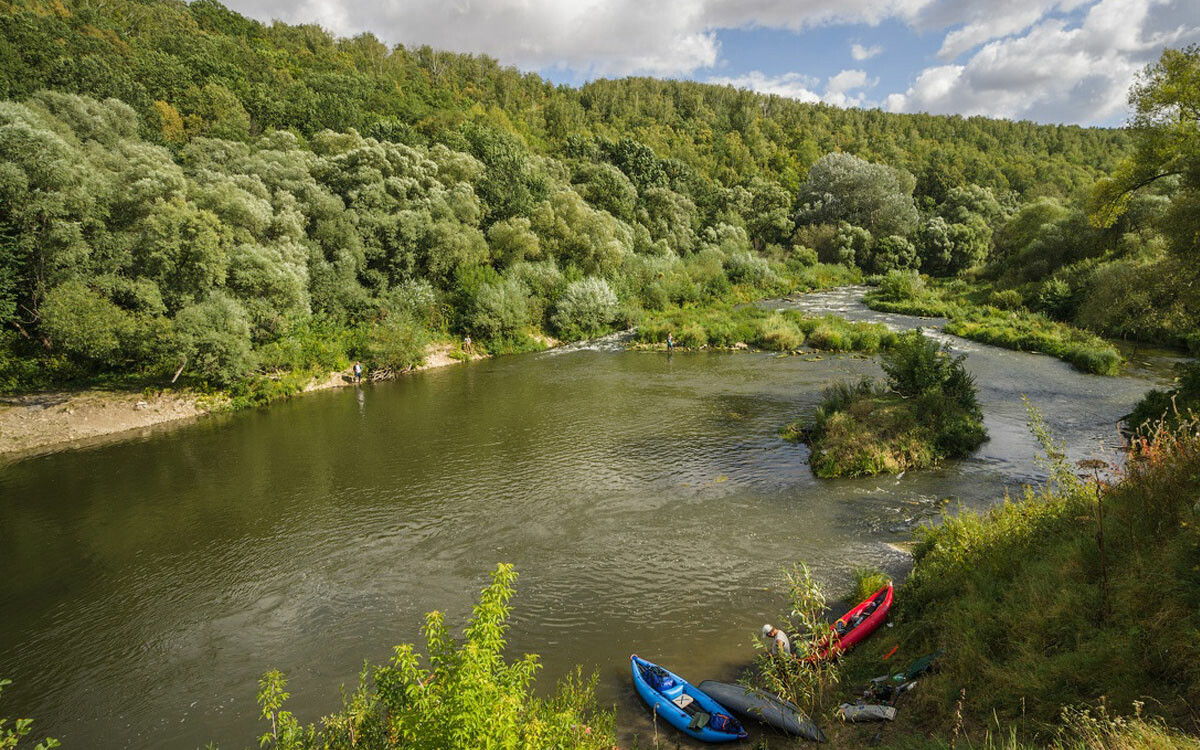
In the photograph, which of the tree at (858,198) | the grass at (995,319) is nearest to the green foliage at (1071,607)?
the grass at (995,319)

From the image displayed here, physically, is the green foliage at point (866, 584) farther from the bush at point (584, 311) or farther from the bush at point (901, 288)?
the bush at point (901, 288)

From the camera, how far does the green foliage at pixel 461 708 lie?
4.99 m

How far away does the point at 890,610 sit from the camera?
10.2 meters

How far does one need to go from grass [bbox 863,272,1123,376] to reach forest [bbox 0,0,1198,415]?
102cm

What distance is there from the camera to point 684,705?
8547mm

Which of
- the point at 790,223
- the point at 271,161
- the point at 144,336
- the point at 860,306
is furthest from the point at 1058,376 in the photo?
the point at 790,223

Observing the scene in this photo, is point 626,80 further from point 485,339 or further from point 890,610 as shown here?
point 890,610

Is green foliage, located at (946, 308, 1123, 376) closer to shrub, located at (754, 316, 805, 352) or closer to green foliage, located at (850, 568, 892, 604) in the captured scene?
shrub, located at (754, 316, 805, 352)

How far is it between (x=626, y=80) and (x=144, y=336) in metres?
133

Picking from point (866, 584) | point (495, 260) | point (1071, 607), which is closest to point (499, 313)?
point (495, 260)

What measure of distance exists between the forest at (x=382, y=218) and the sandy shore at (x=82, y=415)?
1.18 m

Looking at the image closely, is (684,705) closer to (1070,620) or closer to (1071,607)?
(1070,620)

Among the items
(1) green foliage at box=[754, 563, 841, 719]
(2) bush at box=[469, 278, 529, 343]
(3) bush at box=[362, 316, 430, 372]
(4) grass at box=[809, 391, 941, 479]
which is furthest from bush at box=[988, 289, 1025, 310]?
(1) green foliage at box=[754, 563, 841, 719]

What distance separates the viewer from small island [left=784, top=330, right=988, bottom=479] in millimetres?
17906
